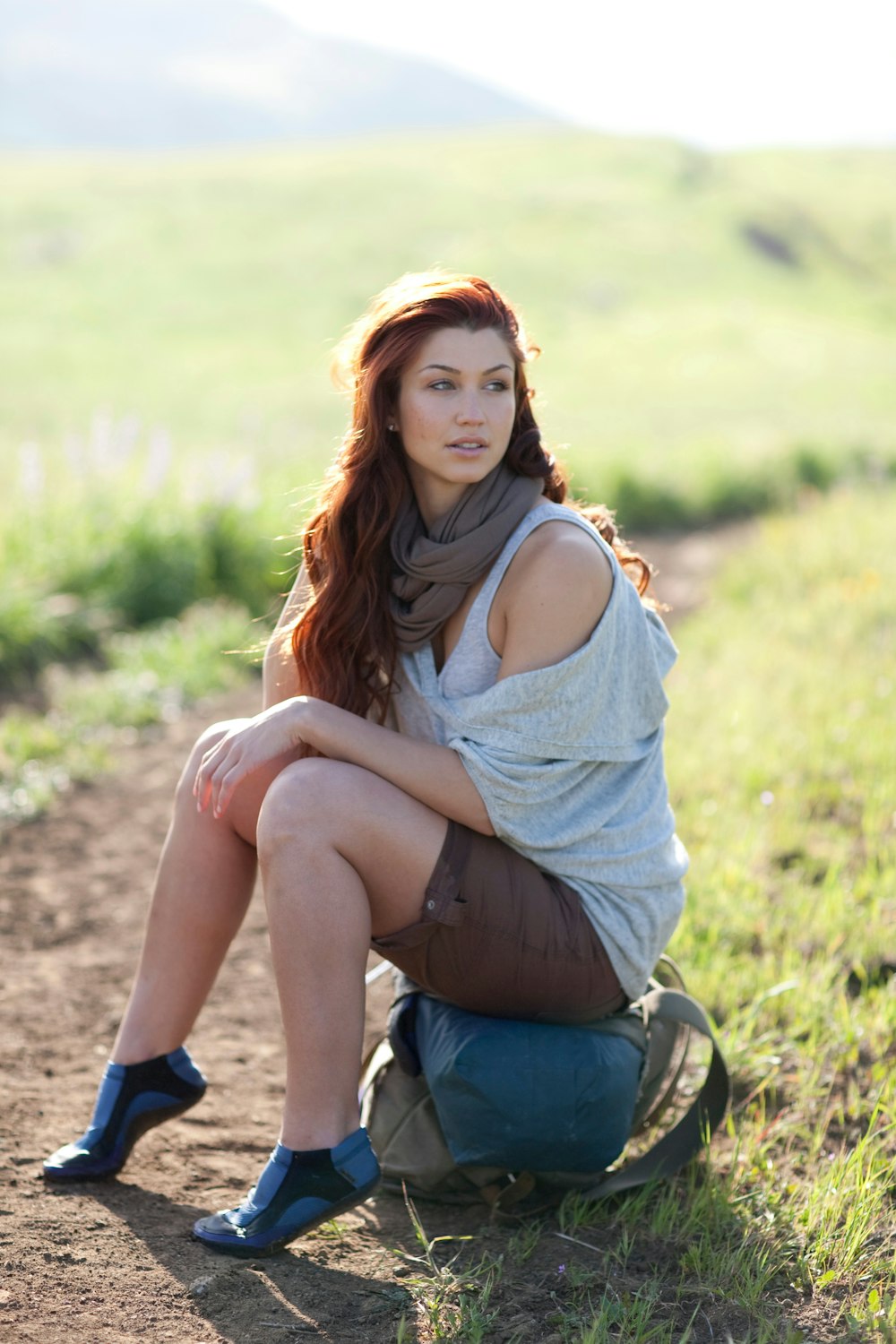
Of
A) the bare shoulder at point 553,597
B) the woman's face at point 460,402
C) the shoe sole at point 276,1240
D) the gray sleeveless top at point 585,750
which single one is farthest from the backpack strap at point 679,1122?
the woman's face at point 460,402

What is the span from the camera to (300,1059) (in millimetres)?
2375

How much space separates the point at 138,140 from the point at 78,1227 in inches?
7494

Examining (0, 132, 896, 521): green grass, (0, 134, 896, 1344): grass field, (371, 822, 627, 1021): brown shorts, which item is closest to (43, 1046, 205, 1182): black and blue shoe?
(371, 822, 627, 1021): brown shorts

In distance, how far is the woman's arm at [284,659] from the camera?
2.86m

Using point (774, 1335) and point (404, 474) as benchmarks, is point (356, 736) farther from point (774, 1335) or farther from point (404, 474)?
point (774, 1335)

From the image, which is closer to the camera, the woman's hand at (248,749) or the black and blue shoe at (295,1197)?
the black and blue shoe at (295,1197)

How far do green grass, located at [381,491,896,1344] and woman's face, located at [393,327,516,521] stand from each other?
1392 mm

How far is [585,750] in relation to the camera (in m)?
2.52

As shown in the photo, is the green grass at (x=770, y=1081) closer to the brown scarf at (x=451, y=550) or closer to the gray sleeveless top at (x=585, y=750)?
the gray sleeveless top at (x=585, y=750)

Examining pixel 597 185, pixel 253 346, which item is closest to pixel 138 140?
pixel 597 185

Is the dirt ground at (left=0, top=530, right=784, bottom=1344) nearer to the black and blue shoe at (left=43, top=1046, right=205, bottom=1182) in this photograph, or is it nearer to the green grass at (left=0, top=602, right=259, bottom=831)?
the black and blue shoe at (left=43, top=1046, right=205, bottom=1182)

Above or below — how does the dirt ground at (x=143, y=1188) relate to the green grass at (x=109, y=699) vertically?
below

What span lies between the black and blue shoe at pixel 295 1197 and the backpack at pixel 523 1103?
7.2 inches

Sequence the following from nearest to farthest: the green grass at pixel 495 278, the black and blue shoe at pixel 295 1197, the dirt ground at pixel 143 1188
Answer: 1. the dirt ground at pixel 143 1188
2. the black and blue shoe at pixel 295 1197
3. the green grass at pixel 495 278
